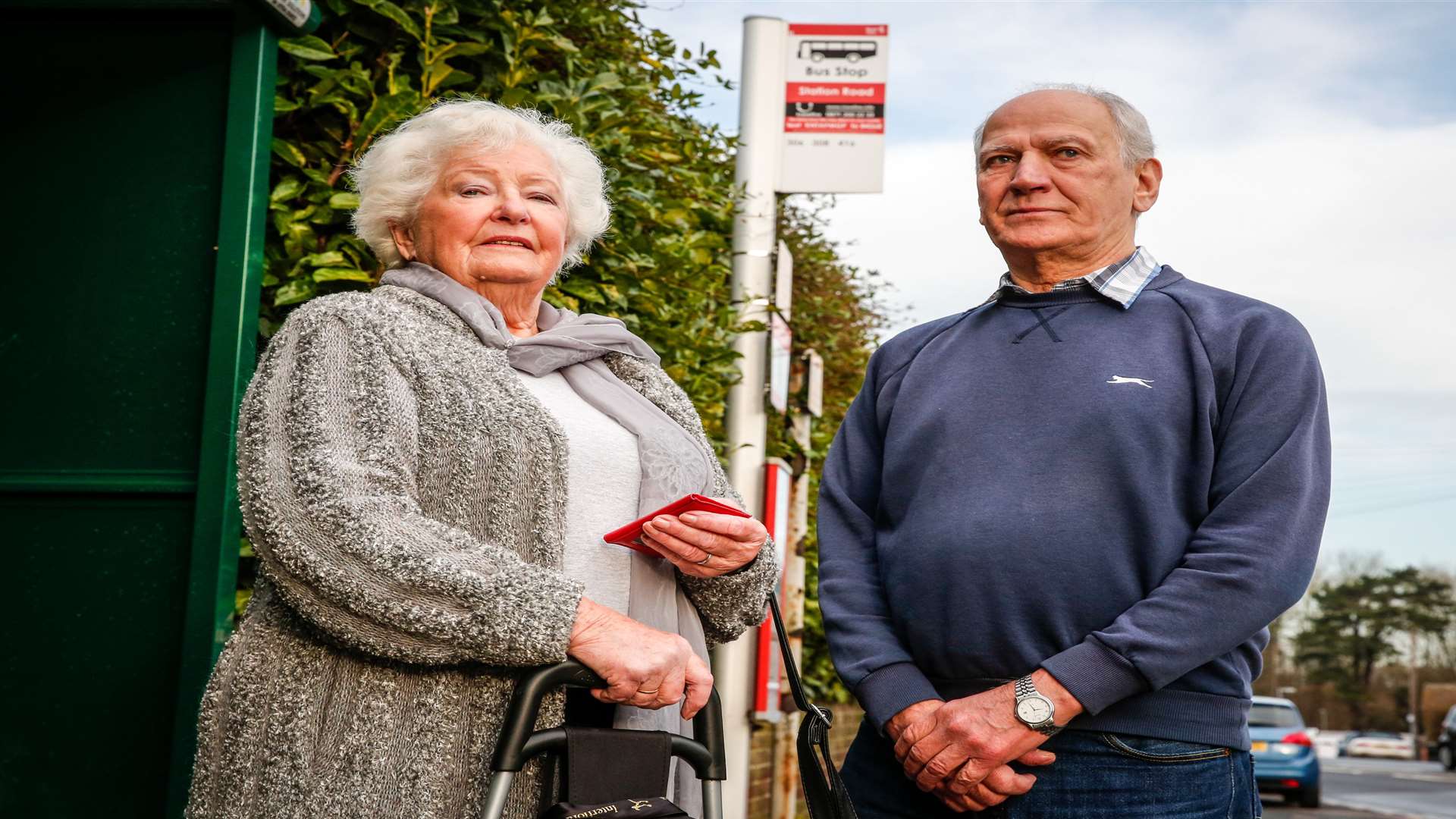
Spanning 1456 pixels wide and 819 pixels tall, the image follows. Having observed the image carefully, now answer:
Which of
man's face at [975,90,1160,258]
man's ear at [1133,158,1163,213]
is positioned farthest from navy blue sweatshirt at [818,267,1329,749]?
man's ear at [1133,158,1163,213]

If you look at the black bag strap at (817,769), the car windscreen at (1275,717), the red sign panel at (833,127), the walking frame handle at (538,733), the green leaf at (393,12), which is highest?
the red sign panel at (833,127)

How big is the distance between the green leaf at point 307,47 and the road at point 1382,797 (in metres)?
14.1

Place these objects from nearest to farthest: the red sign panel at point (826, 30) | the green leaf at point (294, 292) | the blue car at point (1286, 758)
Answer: the green leaf at point (294, 292) < the red sign panel at point (826, 30) < the blue car at point (1286, 758)

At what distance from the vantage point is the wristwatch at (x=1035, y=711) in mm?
2201

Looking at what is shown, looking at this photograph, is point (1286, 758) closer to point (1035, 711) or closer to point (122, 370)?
point (1035, 711)

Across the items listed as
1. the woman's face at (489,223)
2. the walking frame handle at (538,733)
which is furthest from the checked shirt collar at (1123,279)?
the walking frame handle at (538,733)

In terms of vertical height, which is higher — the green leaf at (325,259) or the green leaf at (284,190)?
the green leaf at (284,190)

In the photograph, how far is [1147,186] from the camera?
270cm

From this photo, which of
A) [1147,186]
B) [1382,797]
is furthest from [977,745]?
[1382,797]

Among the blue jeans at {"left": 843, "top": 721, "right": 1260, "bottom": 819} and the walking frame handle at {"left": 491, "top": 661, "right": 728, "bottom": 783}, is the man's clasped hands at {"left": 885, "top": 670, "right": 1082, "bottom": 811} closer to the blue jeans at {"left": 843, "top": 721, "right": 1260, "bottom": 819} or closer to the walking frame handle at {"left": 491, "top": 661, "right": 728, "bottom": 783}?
the blue jeans at {"left": 843, "top": 721, "right": 1260, "bottom": 819}

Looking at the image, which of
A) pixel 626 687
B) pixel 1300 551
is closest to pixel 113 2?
pixel 626 687

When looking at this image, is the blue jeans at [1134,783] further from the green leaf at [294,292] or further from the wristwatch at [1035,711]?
the green leaf at [294,292]

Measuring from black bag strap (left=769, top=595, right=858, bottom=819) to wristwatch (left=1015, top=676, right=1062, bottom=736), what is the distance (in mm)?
329

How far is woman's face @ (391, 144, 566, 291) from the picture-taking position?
244cm
